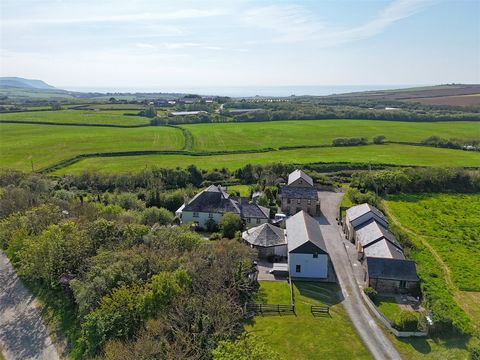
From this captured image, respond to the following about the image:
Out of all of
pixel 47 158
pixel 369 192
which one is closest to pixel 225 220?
pixel 369 192

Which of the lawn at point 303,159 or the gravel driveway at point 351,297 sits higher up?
the lawn at point 303,159

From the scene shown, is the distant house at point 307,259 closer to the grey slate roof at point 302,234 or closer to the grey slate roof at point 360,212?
the grey slate roof at point 302,234

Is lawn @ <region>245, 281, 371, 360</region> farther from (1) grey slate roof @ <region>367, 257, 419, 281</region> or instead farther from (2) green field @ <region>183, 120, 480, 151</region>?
(2) green field @ <region>183, 120, 480, 151</region>

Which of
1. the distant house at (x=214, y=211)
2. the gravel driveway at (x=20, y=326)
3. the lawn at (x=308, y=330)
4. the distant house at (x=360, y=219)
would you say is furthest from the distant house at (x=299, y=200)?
the gravel driveway at (x=20, y=326)

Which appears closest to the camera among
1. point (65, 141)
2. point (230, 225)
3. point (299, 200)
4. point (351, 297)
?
point (351, 297)

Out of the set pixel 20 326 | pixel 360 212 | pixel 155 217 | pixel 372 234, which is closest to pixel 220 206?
pixel 155 217

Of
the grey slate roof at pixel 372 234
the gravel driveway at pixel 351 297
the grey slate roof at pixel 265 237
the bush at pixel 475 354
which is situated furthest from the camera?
the grey slate roof at pixel 265 237

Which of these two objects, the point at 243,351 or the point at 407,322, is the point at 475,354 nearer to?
the point at 407,322
